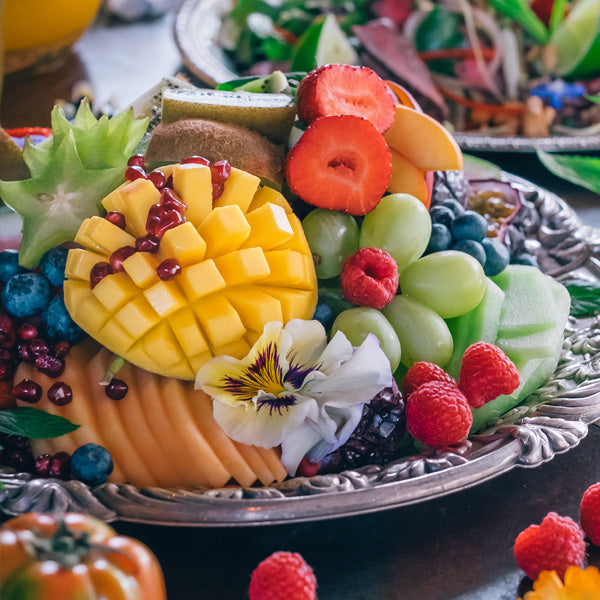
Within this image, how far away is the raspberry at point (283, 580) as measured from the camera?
0.64 m

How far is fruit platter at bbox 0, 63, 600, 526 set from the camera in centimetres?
78

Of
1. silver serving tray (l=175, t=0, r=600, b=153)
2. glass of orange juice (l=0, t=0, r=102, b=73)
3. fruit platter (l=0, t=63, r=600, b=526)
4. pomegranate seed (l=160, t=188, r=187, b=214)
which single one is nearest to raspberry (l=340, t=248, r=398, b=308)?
fruit platter (l=0, t=63, r=600, b=526)

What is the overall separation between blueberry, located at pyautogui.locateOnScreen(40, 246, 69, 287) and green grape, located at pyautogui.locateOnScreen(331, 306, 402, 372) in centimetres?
35

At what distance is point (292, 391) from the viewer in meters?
0.83

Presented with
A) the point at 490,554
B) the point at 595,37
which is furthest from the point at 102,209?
the point at 595,37

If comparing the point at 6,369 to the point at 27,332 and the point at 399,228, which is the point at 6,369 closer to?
the point at 27,332

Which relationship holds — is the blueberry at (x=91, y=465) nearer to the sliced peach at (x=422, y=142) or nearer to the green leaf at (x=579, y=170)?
the sliced peach at (x=422, y=142)

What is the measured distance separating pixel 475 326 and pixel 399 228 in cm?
17

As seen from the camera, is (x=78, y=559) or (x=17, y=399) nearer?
(x=78, y=559)

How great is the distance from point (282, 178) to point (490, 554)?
0.53m

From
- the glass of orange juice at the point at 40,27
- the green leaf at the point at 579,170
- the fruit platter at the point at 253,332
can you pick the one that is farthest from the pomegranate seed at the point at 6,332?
the glass of orange juice at the point at 40,27

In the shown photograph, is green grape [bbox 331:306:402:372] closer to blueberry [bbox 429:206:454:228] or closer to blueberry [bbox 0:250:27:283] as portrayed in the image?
blueberry [bbox 429:206:454:228]

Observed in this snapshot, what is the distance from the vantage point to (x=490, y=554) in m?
0.77

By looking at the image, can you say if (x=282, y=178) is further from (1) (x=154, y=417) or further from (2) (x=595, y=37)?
(2) (x=595, y=37)
